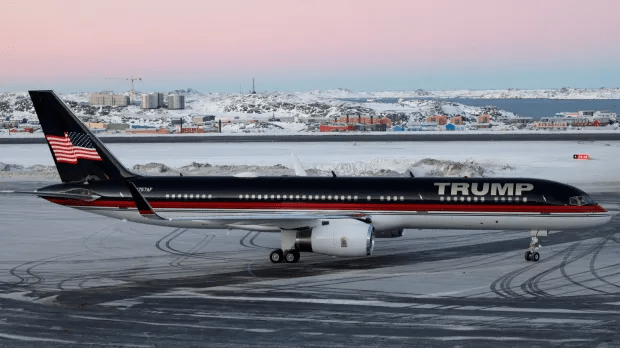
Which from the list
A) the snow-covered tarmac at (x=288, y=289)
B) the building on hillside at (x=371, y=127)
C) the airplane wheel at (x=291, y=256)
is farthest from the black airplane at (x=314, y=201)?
the building on hillside at (x=371, y=127)

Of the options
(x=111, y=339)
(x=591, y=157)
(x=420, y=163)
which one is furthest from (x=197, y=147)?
(x=111, y=339)

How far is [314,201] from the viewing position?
3719 cm

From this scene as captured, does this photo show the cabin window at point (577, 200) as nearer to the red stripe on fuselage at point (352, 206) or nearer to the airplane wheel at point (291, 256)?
the red stripe on fuselage at point (352, 206)

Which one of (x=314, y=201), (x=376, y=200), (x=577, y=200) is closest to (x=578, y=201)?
(x=577, y=200)

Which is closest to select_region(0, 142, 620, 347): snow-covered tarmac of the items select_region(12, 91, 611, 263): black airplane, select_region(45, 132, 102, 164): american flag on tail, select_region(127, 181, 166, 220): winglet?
select_region(12, 91, 611, 263): black airplane

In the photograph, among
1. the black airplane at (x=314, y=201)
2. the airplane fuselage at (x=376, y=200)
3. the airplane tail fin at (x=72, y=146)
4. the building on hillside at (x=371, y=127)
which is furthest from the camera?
the building on hillside at (x=371, y=127)

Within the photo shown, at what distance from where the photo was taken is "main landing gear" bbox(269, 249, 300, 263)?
116 ft

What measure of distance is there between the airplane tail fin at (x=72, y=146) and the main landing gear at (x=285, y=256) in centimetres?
918

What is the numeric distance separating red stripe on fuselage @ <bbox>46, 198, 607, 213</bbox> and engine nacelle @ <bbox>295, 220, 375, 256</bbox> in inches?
99.9

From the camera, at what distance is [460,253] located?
38062 millimetres

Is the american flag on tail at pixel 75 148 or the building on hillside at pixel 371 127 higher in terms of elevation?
the american flag on tail at pixel 75 148

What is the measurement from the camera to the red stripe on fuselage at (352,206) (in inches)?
1410

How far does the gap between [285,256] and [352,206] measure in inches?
159

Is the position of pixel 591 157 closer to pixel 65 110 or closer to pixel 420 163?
pixel 420 163
